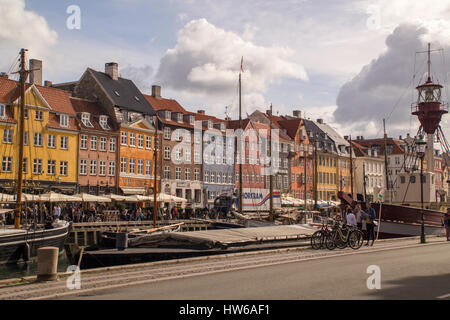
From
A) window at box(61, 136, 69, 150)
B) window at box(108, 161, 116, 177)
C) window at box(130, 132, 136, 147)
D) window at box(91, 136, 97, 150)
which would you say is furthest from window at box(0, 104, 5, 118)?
window at box(130, 132, 136, 147)

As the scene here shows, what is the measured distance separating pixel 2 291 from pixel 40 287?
0.82 meters

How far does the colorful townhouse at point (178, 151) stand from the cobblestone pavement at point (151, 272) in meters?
44.3

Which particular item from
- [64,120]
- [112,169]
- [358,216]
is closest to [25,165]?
[64,120]

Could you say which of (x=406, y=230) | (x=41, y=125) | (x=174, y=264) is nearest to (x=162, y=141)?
(x=41, y=125)

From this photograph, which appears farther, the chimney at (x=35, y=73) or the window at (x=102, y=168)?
the window at (x=102, y=168)

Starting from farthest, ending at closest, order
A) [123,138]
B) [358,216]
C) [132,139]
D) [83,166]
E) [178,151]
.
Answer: [178,151], [132,139], [123,138], [83,166], [358,216]

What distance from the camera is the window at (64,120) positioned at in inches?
2136

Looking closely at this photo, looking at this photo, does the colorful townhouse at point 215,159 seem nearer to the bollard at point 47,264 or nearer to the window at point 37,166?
the window at point 37,166

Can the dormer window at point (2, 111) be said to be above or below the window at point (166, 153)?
above

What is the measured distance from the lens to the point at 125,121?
61688 mm

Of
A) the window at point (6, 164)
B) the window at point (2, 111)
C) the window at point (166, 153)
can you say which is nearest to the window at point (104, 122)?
the window at point (166, 153)

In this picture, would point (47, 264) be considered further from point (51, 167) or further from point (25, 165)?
point (51, 167)

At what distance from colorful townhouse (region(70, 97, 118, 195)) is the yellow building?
102 cm

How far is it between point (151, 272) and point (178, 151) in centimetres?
5251
